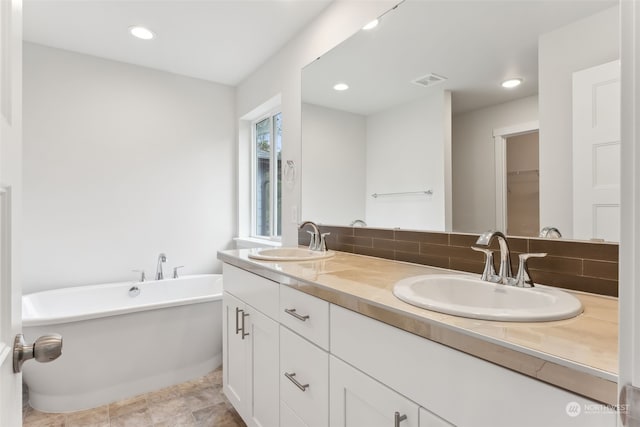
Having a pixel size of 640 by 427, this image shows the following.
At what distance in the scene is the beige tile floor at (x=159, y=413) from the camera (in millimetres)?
1822

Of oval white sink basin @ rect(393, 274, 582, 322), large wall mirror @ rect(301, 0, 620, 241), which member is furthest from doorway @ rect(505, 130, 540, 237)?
oval white sink basin @ rect(393, 274, 582, 322)

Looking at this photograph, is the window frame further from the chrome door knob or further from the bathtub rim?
the chrome door knob

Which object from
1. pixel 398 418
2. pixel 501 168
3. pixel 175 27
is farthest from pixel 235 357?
pixel 175 27

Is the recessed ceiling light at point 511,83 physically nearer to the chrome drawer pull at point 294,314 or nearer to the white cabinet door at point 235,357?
the chrome drawer pull at point 294,314

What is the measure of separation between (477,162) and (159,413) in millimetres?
2176

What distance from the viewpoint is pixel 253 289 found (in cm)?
154

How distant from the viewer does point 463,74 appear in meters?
1.33

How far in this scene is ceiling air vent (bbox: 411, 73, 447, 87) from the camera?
142 centimetres

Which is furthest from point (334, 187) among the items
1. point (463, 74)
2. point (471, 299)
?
point (471, 299)

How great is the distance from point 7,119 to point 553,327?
43.2 inches

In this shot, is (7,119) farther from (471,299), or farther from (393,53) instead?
(393,53)

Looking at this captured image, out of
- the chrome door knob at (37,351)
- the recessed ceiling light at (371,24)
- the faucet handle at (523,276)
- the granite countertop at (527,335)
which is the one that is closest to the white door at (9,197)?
the chrome door knob at (37,351)

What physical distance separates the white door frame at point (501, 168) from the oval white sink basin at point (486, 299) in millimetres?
262

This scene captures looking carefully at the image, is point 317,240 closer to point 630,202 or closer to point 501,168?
point 501,168
